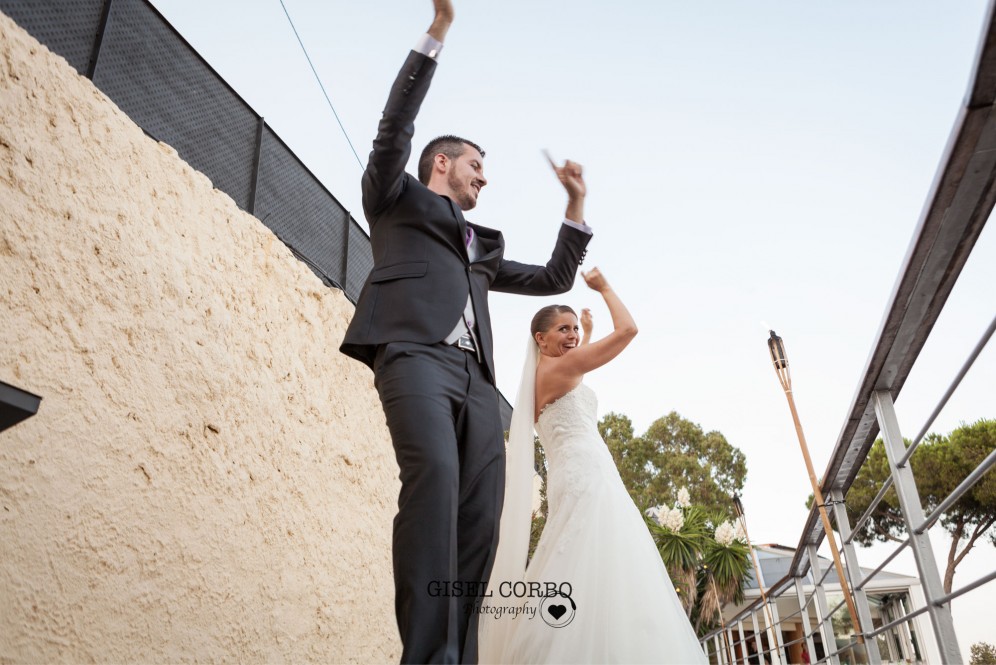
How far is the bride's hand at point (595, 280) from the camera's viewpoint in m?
2.52

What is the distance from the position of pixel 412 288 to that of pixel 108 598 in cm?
155

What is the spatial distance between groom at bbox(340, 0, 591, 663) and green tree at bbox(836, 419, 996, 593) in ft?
25.9

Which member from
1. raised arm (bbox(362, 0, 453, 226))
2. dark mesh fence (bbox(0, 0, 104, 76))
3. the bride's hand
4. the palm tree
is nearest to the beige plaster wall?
dark mesh fence (bbox(0, 0, 104, 76))

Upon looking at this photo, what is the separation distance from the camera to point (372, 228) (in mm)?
1849

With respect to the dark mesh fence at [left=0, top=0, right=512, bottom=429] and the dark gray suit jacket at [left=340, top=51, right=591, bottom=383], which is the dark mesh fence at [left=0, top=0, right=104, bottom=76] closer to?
the dark mesh fence at [left=0, top=0, right=512, bottom=429]

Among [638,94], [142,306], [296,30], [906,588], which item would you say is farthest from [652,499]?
[142,306]

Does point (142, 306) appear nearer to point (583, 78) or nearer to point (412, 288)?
point (412, 288)

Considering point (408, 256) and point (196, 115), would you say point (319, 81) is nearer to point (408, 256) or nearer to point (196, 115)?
point (196, 115)

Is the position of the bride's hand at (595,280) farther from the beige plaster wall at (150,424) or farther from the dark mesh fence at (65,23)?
the dark mesh fence at (65,23)

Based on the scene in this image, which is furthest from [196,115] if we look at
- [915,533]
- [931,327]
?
[915,533]

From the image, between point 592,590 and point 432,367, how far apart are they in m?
1.01

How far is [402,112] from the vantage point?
65.4 inches

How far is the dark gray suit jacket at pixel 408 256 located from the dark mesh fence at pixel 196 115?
6.35 ft

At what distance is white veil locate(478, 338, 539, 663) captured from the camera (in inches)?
81.9
